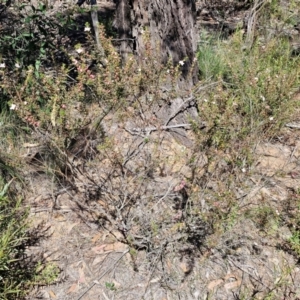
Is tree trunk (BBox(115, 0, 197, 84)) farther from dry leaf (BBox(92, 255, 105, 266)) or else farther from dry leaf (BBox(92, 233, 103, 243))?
dry leaf (BBox(92, 255, 105, 266))

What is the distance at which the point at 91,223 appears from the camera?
2.83 meters

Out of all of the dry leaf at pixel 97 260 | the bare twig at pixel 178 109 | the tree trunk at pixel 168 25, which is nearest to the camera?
the dry leaf at pixel 97 260

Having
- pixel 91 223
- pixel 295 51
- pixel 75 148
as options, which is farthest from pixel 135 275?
pixel 295 51

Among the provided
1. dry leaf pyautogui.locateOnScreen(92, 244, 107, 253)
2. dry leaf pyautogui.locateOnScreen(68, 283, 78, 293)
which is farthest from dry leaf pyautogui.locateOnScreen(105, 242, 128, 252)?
dry leaf pyautogui.locateOnScreen(68, 283, 78, 293)

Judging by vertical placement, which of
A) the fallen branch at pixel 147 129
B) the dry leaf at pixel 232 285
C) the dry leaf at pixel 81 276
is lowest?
the dry leaf at pixel 232 285

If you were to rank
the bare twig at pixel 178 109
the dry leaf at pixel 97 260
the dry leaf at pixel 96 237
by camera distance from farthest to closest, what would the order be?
the bare twig at pixel 178 109, the dry leaf at pixel 96 237, the dry leaf at pixel 97 260

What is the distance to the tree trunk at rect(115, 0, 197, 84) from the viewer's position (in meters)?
3.28

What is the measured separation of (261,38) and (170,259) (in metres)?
3.50

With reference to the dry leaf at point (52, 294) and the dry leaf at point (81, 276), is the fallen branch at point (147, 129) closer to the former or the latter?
the dry leaf at point (81, 276)

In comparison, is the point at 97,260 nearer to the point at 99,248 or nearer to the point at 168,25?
the point at 99,248

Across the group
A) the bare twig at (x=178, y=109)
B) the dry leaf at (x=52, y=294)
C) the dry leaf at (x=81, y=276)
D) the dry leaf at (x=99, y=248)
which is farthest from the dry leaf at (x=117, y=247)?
the bare twig at (x=178, y=109)

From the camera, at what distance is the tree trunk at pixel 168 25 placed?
3.28 meters

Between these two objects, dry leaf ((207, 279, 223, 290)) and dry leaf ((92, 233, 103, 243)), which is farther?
dry leaf ((92, 233, 103, 243))

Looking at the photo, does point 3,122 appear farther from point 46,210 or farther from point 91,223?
point 91,223
